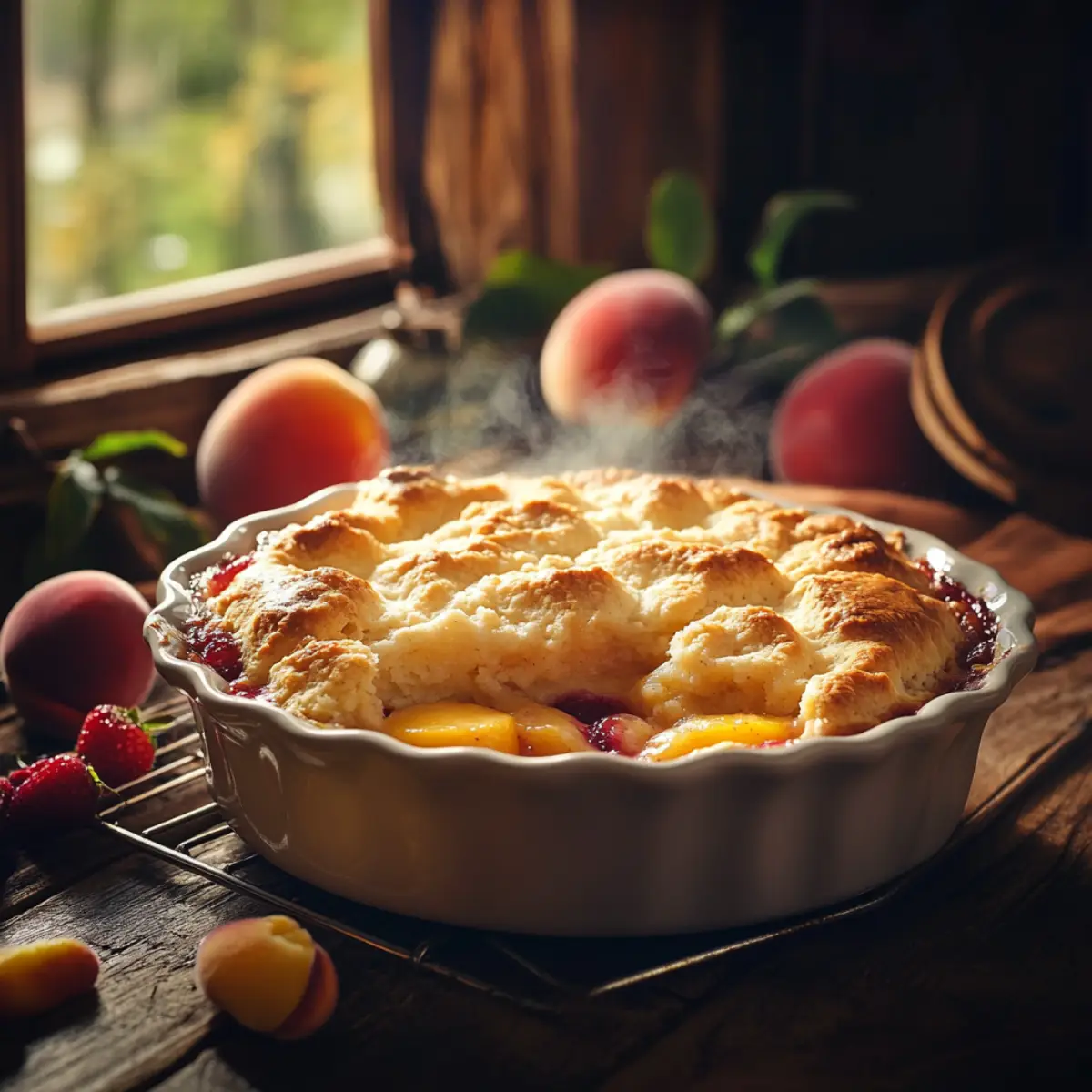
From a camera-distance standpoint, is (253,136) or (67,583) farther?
(253,136)

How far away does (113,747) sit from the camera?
194 centimetres

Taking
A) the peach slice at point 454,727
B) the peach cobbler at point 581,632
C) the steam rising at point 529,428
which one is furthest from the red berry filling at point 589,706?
the steam rising at point 529,428

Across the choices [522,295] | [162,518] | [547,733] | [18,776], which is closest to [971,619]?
[547,733]

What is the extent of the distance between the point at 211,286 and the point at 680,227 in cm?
123

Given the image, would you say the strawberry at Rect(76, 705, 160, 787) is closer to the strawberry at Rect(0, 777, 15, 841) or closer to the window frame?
the strawberry at Rect(0, 777, 15, 841)

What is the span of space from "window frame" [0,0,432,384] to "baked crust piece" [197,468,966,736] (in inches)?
50.7

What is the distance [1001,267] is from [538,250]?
136 centimetres

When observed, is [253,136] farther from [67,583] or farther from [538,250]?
[67,583]

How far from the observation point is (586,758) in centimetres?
148

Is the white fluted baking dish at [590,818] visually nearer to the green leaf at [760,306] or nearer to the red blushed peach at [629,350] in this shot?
the red blushed peach at [629,350]

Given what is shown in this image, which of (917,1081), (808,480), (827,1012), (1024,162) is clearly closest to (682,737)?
(827,1012)

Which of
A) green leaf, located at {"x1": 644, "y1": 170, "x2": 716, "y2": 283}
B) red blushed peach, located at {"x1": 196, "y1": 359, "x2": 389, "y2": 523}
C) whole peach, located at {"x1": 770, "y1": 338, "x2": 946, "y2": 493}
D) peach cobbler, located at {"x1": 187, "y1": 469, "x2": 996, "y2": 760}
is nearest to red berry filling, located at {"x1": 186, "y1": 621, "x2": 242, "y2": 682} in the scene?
peach cobbler, located at {"x1": 187, "y1": 469, "x2": 996, "y2": 760}

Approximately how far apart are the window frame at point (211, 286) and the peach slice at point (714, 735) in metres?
2.02

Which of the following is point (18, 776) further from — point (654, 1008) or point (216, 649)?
point (654, 1008)
